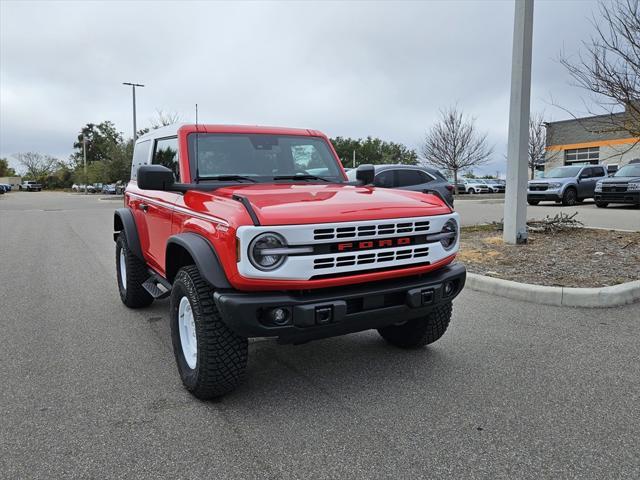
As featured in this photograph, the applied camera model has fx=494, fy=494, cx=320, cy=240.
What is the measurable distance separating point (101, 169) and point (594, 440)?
51549mm

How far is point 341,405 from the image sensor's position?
126 inches

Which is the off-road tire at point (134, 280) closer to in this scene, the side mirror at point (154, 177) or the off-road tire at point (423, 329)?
the side mirror at point (154, 177)

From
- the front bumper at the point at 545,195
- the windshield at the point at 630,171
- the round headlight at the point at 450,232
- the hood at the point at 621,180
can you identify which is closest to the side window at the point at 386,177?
the round headlight at the point at 450,232

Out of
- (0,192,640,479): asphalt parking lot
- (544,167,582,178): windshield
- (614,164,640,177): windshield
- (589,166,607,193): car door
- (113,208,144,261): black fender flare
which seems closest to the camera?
(0,192,640,479): asphalt parking lot

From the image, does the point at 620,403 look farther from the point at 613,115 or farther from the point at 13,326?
the point at 613,115

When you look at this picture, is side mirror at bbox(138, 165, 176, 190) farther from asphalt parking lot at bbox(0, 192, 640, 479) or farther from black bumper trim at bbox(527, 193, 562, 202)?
black bumper trim at bbox(527, 193, 562, 202)

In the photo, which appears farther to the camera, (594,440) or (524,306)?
(524,306)

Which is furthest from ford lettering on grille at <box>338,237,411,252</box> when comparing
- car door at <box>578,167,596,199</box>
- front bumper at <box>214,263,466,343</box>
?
car door at <box>578,167,596,199</box>

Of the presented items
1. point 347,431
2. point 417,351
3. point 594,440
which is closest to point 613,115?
point 417,351

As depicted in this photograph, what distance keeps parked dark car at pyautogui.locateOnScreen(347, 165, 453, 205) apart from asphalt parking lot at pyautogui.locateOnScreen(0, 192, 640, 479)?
7661 mm

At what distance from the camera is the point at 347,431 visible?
113 inches

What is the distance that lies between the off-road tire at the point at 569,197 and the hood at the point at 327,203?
18.5 meters

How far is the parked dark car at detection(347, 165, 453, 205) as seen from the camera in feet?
40.8

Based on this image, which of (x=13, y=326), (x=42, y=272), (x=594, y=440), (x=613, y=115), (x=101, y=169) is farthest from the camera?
(x=101, y=169)
